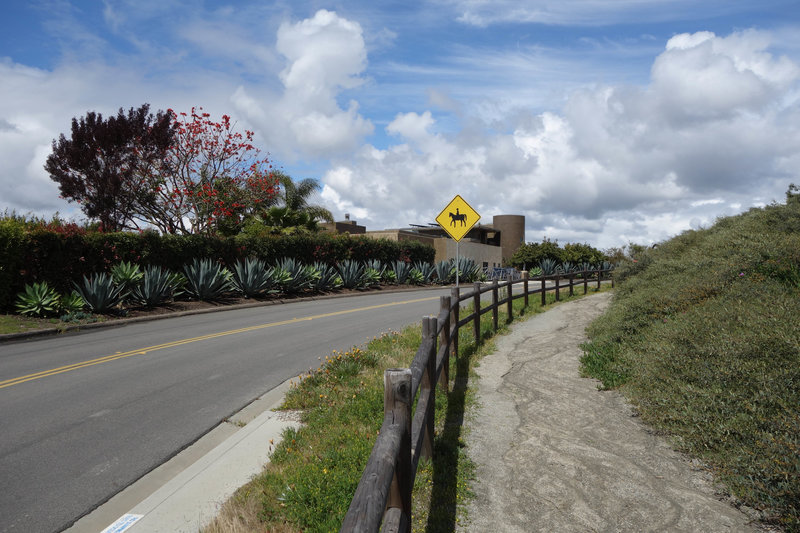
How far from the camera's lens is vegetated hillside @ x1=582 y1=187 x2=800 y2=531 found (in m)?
4.36

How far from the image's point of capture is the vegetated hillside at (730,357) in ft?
14.3

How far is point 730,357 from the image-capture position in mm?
5551

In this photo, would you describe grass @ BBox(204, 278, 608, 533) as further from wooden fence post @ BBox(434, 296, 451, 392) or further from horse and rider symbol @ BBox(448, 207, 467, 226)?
horse and rider symbol @ BBox(448, 207, 467, 226)

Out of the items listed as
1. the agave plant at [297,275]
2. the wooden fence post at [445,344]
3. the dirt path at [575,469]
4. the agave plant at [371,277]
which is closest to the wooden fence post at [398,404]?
the dirt path at [575,469]

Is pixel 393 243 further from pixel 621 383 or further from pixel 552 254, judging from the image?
pixel 621 383

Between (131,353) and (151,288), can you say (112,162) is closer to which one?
(151,288)

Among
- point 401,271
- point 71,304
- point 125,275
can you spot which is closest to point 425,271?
point 401,271

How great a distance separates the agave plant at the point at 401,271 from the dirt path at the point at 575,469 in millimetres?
23385

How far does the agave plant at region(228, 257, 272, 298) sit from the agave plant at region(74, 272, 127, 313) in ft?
17.2

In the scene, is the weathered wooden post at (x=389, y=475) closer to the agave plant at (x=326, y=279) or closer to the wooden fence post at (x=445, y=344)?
the wooden fence post at (x=445, y=344)

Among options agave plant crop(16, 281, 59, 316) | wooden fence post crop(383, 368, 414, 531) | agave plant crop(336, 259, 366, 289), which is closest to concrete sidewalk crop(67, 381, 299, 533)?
wooden fence post crop(383, 368, 414, 531)

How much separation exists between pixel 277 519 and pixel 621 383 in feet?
17.5

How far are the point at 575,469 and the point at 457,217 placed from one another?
13.5m

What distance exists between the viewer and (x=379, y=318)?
618 inches
